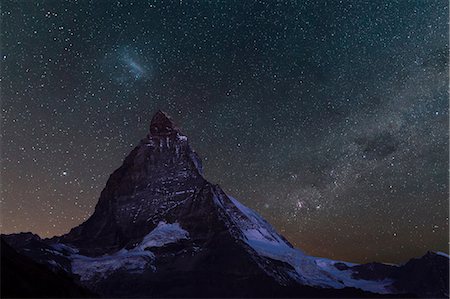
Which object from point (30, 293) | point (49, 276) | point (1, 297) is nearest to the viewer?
point (1, 297)

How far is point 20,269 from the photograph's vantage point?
56.4m

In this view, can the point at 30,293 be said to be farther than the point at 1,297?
Yes

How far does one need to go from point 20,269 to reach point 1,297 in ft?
44.0

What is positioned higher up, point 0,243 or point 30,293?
point 0,243

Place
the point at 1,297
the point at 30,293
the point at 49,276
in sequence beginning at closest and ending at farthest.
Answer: the point at 1,297 → the point at 30,293 → the point at 49,276

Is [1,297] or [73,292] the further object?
[73,292]

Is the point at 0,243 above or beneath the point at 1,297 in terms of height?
above

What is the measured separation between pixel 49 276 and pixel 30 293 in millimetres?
11262

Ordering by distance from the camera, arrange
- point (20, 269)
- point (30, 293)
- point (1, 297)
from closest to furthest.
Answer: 1. point (1, 297)
2. point (30, 293)
3. point (20, 269)

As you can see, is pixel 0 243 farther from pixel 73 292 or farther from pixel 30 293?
pixel 30 293

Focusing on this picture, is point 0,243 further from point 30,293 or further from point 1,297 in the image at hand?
point 1,297

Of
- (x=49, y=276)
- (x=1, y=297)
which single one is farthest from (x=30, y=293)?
(x=49, y=276)

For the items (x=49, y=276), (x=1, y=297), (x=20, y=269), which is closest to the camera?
(x=1, y=297)

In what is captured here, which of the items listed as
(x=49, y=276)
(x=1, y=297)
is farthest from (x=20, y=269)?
(x=1, y=297)
